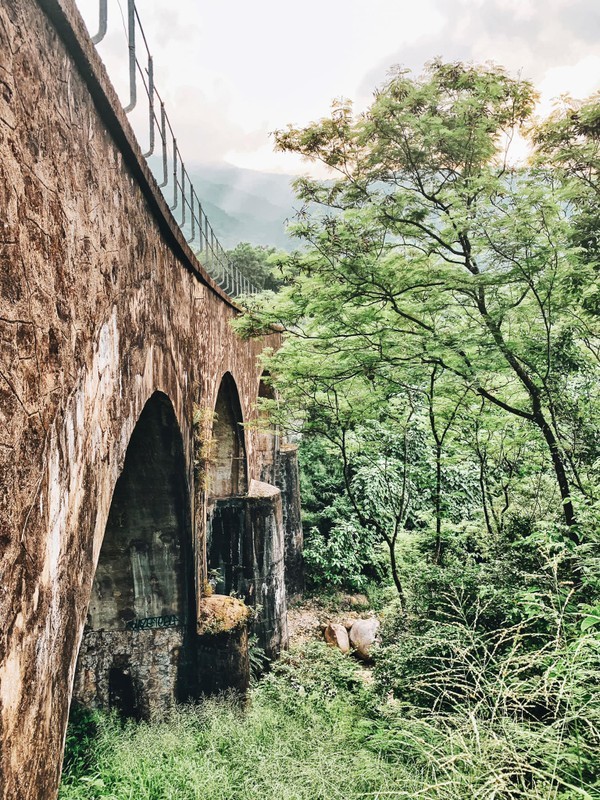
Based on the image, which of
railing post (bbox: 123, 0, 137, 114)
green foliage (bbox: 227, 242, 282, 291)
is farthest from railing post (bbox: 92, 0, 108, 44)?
green foliage (bbox: 227, 242, 282, 291)

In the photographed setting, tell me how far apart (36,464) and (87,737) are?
15.5 ft

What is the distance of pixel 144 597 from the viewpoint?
521cm

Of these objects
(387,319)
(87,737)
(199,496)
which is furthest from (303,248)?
(87,737)

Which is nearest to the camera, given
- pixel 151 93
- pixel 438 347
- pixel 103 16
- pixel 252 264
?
pixel 103 16

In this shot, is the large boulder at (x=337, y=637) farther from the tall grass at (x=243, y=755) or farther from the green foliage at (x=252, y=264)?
the green foliage at (x=252, y=264)

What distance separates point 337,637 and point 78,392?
35.3 ft

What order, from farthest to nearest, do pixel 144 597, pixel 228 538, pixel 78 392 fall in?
pixel 228 538 < pixel 144 597 < pixel 78 392

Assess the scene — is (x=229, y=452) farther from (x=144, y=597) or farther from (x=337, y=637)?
(x=337, y=637)

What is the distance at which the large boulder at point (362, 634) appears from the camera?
34.9 ft

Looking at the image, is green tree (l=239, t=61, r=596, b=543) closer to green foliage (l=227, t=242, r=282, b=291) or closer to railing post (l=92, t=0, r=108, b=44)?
railing post (l=92, t=0, r=108, b=44)

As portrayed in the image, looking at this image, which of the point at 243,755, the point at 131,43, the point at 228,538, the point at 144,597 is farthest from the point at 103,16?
the point at 228,538

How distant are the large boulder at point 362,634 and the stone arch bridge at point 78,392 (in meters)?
6.57

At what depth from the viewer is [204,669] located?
5.67 m

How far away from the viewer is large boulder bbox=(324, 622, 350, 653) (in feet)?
36.0
